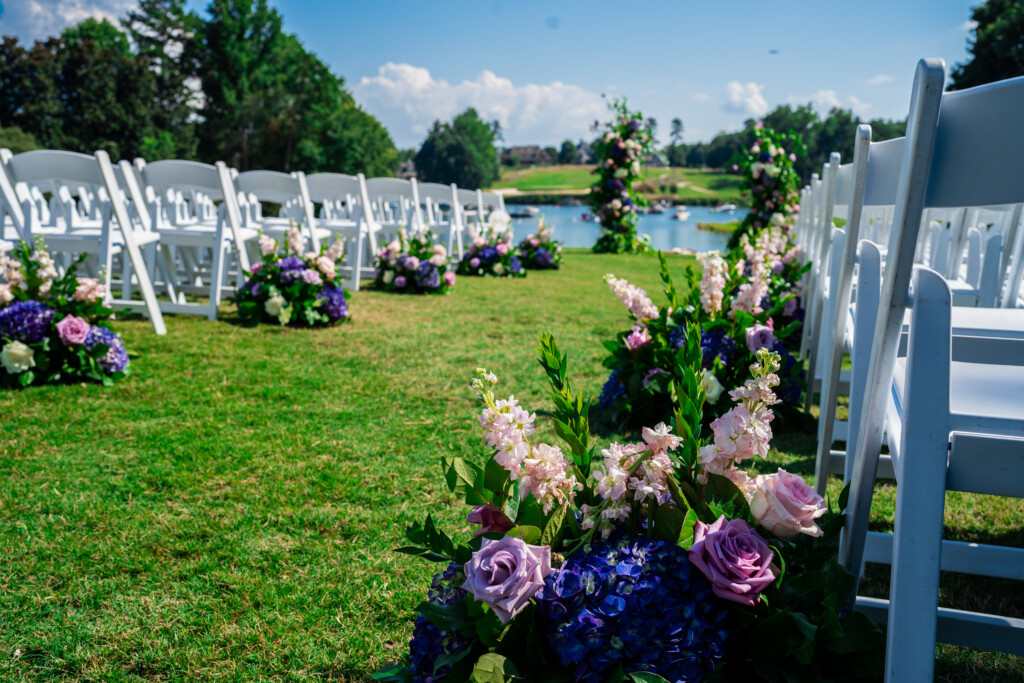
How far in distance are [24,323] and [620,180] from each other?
1157 centimetres

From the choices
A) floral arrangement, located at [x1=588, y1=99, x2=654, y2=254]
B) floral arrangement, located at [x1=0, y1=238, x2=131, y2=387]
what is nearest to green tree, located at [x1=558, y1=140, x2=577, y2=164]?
floral arrangement, located at [x1=588, y1=99, x2=654, y2=254]

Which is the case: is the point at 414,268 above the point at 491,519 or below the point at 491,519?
below

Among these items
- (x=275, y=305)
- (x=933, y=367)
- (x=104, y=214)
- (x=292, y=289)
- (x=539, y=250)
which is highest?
(x=104, y=214)

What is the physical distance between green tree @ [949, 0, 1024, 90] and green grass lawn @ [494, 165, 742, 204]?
2780cm

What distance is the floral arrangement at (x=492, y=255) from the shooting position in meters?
8.95

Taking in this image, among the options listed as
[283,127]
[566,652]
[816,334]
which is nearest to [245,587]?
[566,652]

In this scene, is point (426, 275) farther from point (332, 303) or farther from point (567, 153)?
point (567, 153)

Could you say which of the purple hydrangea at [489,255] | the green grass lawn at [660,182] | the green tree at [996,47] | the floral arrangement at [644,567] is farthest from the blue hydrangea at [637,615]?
the green grass lawn at [660,182]

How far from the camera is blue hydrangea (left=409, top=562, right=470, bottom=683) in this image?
3.96 ft

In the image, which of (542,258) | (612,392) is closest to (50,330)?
(612,392)

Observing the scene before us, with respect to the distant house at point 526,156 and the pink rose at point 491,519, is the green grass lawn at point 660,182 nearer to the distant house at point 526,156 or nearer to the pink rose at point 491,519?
the distant house at point 526,156

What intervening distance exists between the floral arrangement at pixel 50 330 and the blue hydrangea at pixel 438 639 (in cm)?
295

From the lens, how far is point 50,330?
3.48 m

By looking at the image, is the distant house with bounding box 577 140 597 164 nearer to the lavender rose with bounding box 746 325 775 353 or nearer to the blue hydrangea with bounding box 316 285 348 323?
the blue hydrangea with bounding box 316 285 348 323
